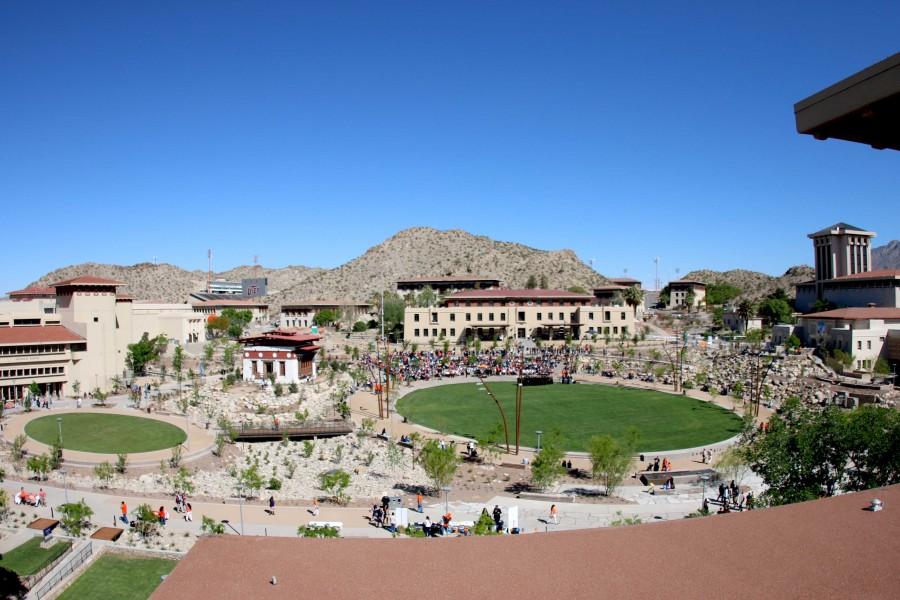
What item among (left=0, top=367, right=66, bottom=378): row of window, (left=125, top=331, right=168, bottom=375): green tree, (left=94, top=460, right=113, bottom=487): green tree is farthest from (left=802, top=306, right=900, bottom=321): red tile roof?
(left=0, top=367, right=66, bottom=378): row of window

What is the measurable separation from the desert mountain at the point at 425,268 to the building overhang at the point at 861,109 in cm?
10412

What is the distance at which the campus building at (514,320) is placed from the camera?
239ft

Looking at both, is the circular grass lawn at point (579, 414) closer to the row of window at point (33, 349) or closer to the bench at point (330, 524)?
the bench at point (330, 524)

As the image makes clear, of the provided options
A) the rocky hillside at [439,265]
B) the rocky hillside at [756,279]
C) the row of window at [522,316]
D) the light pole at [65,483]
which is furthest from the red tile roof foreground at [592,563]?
the rocky hillside at [756,279]

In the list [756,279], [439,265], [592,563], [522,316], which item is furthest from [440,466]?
[756,279]

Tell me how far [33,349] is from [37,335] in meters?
1.14

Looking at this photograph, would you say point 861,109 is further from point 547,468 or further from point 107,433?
point 107,433

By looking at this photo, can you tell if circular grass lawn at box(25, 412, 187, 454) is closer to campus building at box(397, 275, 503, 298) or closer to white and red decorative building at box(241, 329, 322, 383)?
white and red decorative building at box(241, 329, 322, 383)

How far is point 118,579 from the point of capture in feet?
55.4

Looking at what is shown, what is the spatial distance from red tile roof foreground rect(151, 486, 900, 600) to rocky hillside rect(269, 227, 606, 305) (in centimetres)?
10856

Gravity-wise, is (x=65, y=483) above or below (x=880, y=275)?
below

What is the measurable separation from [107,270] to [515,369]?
134 metres

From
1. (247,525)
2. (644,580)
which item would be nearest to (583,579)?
(644,580)

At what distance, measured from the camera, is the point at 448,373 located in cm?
5444
